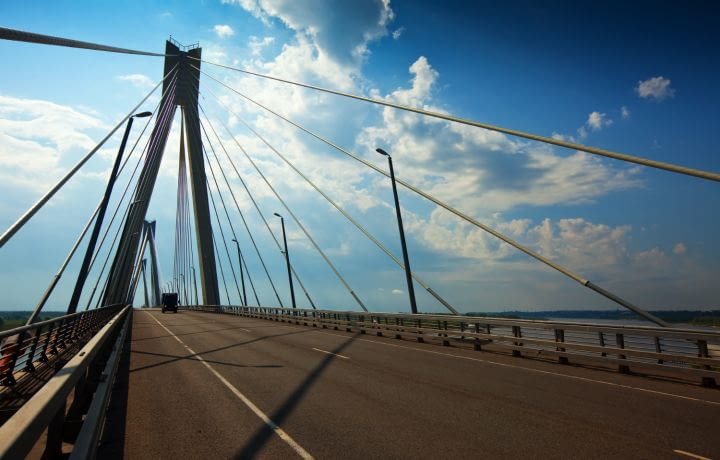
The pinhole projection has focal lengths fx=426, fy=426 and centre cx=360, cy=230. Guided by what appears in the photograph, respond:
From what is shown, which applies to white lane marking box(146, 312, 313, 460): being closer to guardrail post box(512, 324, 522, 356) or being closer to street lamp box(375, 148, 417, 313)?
guardrail post box(512, 324, 522, 356)

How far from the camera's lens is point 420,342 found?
1870cm

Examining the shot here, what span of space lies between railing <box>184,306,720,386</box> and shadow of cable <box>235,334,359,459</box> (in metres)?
6.82

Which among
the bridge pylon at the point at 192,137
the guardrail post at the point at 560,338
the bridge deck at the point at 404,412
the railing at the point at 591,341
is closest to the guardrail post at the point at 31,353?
the bridge deck at the point at 404,412

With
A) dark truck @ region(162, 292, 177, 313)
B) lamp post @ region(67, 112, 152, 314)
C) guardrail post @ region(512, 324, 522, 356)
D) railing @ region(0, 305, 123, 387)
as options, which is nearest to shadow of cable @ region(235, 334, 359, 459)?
railing @ region(0, 305, 123, 387)

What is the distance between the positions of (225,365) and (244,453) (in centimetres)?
706

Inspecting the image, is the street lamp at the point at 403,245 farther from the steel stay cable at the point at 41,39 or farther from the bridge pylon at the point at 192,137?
the bridge pylon at the point at 192,137

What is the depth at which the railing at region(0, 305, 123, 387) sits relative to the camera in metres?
7.27

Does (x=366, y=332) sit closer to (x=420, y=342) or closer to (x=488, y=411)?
(x=420, y=342)

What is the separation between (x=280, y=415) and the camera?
666 centimetres

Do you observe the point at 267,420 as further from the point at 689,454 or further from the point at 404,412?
the point at 689,454

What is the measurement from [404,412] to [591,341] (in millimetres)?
7906

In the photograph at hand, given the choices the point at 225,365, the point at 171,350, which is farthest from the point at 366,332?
the point at 225,365

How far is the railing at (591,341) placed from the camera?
9656 mm

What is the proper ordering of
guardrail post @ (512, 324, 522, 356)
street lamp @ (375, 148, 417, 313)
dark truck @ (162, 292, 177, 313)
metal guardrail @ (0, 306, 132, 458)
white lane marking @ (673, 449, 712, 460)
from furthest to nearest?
dark truck @ (162, 292, 177, 313), street lamp @ (375, 148, 417, 313), guardrail post @ (512, 324, 522, 356), white lane marking @ (673, 449, 712, 460), metal guardrail @ (0, 306, 132, 458)
